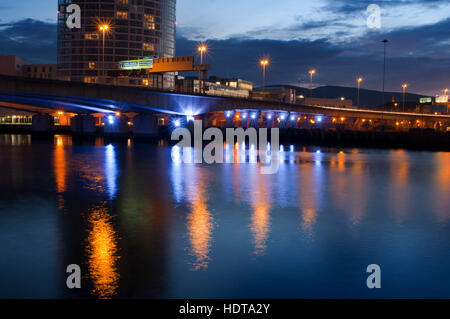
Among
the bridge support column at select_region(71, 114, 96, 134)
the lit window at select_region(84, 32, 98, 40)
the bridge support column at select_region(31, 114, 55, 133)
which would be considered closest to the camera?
the bridge support column at select_region(31, 114, 55, 133)

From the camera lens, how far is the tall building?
582 ft

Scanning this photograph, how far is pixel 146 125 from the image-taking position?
276 ft

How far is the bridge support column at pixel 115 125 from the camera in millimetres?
90412

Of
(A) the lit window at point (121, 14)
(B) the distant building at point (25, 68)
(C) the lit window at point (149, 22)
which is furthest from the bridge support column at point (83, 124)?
(C) the lit window at point (149, 22)

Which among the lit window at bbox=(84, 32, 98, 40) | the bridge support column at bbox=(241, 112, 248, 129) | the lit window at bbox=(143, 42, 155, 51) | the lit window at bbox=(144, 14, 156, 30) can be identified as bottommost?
the bridge support column at bbox=(241, 112, 248, 129)

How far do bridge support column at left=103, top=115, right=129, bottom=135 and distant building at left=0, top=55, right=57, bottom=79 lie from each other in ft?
331

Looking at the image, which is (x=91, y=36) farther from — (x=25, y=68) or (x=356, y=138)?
(x=356, y=138)

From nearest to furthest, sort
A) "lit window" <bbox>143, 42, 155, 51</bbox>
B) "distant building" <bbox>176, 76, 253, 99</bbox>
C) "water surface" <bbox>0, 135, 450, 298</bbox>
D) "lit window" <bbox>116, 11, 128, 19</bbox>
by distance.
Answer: "water surface" <bbox>0, 135, 450, 298</bbox>
"distant building" <bbox>176, 76, 253, 99</bbox>
"lit window" <bbox>116, 11, 128, 19</bbox>
"lit window" <bbox>143, 42, 155, 51</bbox>

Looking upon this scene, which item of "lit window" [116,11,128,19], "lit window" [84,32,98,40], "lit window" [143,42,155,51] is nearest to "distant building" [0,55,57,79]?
"lit window" [84,32,98,40]

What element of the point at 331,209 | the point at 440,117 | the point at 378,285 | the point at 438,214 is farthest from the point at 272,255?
the point at 440,117

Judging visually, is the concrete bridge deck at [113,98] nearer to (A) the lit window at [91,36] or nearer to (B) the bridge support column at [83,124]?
(B) the bridge support column at [83,124]

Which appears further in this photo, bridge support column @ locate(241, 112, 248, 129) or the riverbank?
bridge support column @ locate(241, 112, 248, 129)

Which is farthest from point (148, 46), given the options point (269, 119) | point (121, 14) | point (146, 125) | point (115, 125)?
point (146, 125)

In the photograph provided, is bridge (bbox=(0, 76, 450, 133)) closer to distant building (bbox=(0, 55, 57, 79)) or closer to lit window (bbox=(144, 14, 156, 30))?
distant building (bbox=(0, 55, 57, 79))
